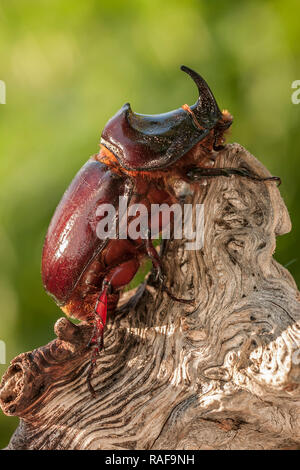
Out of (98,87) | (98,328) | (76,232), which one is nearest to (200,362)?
(98,328)

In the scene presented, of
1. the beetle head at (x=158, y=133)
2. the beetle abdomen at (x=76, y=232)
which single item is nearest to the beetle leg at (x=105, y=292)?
the beetle abdomen at (x=76, y=232)

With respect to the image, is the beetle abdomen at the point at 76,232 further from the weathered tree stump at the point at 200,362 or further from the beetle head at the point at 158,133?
the weathered tree stump at the point at 200,362

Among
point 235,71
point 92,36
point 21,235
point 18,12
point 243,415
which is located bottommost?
point 243,415

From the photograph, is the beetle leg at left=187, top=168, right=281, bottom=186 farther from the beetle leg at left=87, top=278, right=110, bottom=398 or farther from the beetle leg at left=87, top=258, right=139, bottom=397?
the beetle leg at left=87, top=278, right=110, bottom=398

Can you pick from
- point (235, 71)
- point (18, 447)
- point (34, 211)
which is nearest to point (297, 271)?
point (235, 71)

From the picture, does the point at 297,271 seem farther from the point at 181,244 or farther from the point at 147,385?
the point at 147,385

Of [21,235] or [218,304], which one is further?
[21,235]

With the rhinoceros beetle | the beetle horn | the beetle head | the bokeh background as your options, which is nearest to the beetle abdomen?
the rhinoceros beetle
